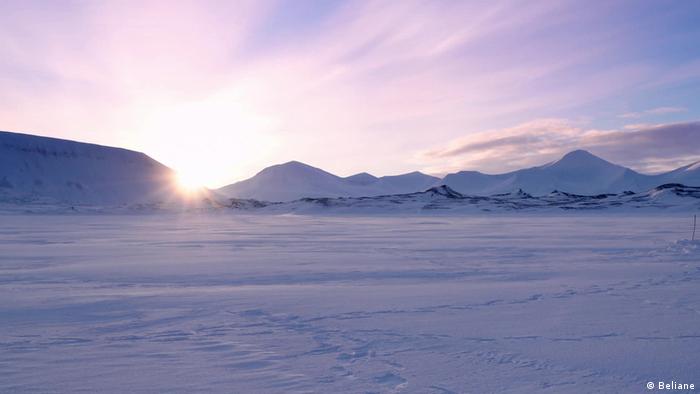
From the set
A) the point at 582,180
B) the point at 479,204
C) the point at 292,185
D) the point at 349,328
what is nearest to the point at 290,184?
the point at 292,185

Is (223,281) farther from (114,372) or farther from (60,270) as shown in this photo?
(114,372)

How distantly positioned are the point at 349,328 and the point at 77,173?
10322cm

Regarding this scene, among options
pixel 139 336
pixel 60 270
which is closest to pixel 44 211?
pixel 60 270

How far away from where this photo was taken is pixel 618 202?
177ft

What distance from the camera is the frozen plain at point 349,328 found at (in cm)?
322

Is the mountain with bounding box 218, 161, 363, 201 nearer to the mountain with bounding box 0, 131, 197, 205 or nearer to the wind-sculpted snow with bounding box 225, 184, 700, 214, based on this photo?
the mountain with bounding box 0, 131, 197, 205

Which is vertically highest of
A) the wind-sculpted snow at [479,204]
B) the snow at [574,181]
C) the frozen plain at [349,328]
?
the snow at [574,181]

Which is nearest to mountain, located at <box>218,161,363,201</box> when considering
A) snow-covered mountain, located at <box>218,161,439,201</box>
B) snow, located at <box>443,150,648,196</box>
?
snow-covered mountain, located at <box>218,161,439,201</box>

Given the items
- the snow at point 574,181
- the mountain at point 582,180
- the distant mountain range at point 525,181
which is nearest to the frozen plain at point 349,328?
the distant mountain range at point 525,181

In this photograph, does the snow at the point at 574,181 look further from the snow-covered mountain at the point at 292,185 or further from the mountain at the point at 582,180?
the snow-covered mountain at the point at 292,185

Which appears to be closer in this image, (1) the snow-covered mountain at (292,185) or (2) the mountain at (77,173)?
(2) the mountain at (77,173)

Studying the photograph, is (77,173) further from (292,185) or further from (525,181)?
(525,181)

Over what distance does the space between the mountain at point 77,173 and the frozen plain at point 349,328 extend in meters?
85.4

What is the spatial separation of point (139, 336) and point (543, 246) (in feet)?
34.0
